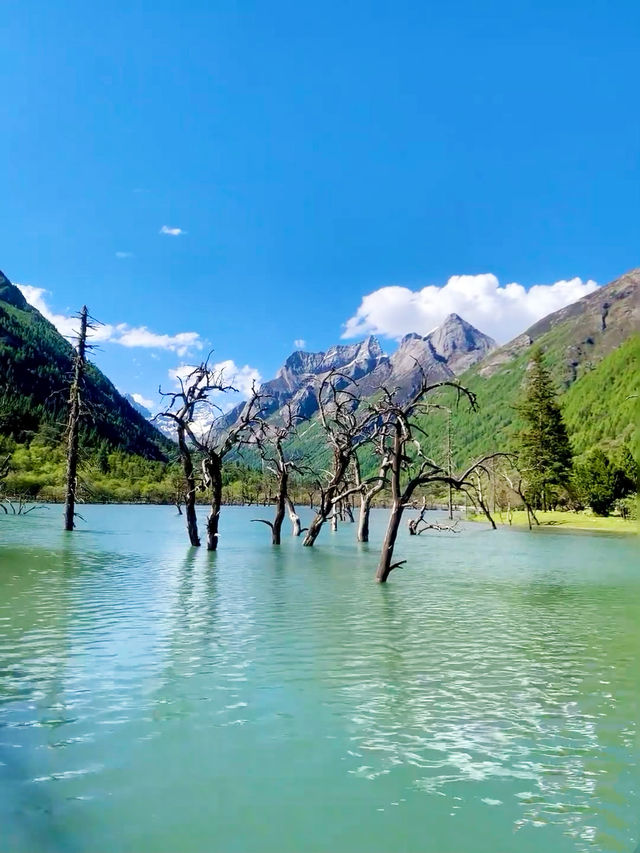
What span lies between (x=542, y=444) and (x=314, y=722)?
99.7 m

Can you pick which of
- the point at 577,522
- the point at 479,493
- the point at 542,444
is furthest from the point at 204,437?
the point at 542,444

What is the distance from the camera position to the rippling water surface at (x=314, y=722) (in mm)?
7469

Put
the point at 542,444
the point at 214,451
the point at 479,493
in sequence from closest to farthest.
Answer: the point at 479,493
the point at 214,451
the point at 542,444

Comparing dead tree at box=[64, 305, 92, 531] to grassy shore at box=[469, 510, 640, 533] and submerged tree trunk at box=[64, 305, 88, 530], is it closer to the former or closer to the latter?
submerged tree trunk at box=[64, 305, 88, 530]

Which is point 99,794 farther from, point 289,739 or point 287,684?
point 287,684

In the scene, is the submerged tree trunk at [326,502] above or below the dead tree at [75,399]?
below

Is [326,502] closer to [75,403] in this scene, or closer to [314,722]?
[75,403]

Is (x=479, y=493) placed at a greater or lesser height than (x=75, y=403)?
lesser

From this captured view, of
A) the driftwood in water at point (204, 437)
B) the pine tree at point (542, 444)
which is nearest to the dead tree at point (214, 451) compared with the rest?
the driftwood in water at point (204, 437)

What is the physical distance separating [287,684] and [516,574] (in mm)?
23733

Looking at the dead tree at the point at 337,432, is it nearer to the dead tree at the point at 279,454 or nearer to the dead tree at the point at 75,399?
the dead tree at the point at 279,454

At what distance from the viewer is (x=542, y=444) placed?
10419 centimetres

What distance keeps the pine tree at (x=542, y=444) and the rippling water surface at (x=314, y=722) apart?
265 feet

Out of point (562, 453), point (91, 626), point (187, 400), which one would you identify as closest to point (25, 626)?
point (91, 626)
